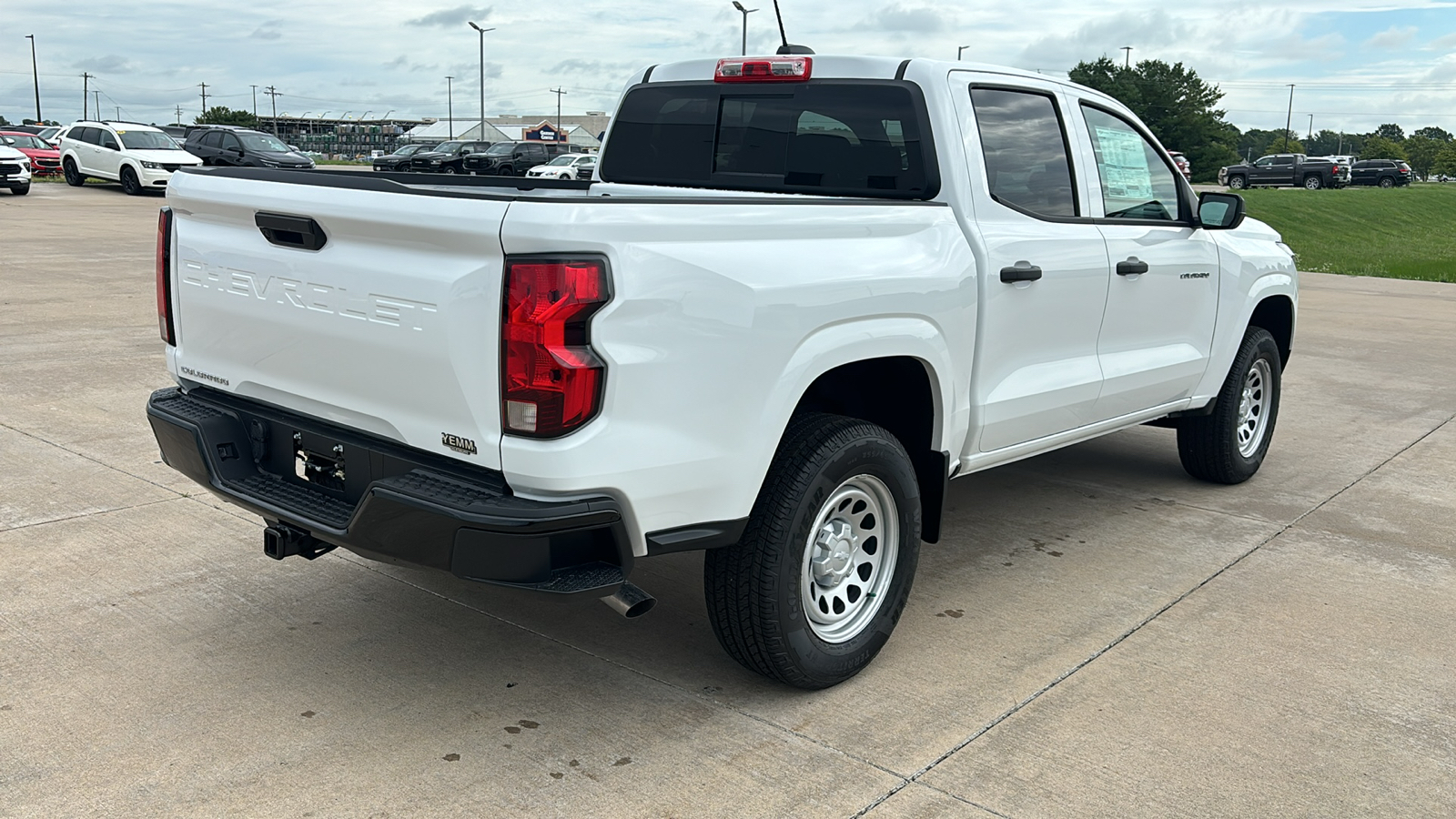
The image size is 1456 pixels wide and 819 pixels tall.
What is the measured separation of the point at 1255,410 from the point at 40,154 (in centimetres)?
3652

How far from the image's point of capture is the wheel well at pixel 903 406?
13.1ft

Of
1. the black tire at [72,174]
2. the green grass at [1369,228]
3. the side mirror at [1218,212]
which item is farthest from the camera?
the black tire at [72,174]

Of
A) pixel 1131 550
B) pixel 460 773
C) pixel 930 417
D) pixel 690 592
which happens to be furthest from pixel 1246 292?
pixel 460 773

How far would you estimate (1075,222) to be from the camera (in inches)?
184

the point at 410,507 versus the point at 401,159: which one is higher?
the point at 401,159

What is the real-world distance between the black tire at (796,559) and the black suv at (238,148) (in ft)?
91.2

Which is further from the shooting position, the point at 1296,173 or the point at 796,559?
the point at 1296,173

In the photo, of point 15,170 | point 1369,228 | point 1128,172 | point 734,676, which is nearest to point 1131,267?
point 1128,172

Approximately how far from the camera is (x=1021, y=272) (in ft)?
13.9

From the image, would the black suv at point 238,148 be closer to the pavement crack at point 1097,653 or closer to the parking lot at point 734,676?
the parking lot at point 734,676

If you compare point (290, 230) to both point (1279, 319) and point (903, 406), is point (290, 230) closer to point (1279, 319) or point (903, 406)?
point (903, 406)

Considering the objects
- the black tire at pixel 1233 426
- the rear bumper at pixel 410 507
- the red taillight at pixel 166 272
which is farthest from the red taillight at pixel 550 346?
the black tire at pixel 1233 426

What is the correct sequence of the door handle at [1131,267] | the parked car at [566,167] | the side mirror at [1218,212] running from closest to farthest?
1. the door handle at [1131,267]
2. the side mirror at [1218,212]
3. the parked car at [566,167]

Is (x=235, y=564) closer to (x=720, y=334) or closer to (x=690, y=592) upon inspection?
(x=690, y=592)
